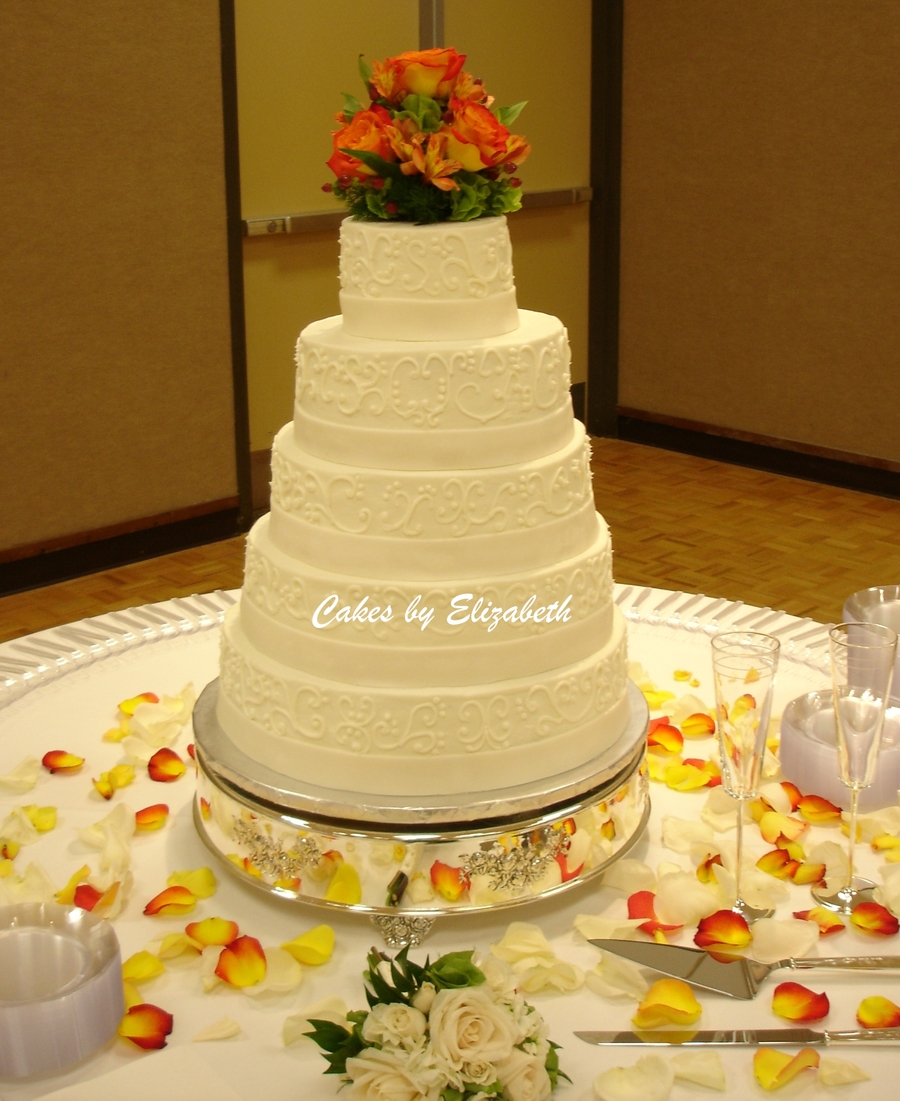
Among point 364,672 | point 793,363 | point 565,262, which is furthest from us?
point 565,262

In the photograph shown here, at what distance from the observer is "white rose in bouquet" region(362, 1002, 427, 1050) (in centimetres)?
161

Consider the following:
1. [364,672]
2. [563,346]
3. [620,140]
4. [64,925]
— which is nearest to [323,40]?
[620,140]

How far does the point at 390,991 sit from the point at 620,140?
20.7 ft

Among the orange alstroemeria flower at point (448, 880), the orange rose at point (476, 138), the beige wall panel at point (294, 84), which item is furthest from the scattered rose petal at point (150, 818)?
the beige wall panel at point (294, 84)

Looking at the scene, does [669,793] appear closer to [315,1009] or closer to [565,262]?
[315,1009]

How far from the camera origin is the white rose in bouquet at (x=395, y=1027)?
1.61 m

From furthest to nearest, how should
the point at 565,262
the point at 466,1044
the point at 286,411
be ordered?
the point at 565,262 → the point at 286,411 → the point at 466,1044

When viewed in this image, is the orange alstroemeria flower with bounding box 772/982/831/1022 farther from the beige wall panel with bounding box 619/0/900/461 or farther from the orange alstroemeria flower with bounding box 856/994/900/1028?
the beige wall panel with bounding box 619/0/900/461

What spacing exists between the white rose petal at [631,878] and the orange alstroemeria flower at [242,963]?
0.62m

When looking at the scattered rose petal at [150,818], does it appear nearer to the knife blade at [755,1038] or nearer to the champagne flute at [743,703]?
the knife blade at [755,1038]

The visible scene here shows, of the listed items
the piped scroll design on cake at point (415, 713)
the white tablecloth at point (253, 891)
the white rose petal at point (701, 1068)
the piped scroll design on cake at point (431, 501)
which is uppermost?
the piped scroll design on cake at point (431, 501)

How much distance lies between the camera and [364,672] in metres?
2.10

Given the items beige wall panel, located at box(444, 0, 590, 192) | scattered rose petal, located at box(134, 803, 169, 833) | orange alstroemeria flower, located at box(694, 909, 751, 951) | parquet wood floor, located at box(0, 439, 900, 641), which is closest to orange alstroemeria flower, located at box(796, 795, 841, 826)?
orange alstroemeria flower, located at box(694, 909, 751, 951)

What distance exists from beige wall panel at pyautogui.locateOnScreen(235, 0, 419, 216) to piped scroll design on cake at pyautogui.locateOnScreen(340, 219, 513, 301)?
3720 millimetres
